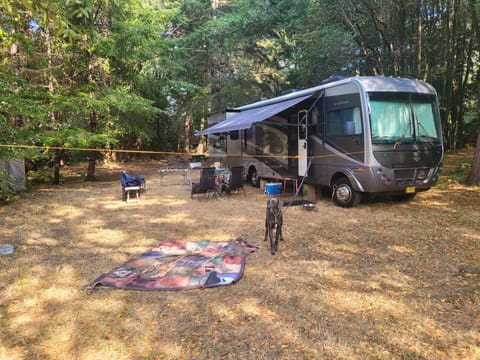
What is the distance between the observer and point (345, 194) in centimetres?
711

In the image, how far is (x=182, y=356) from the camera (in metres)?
2.28

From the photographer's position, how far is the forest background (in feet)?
30.3

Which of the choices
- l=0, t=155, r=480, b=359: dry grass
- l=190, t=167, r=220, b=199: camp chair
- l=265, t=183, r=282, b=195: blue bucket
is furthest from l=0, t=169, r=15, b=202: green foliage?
l=265, t=183, r=282, b=195: blue bucket

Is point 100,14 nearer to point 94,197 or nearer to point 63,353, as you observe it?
point 94,197

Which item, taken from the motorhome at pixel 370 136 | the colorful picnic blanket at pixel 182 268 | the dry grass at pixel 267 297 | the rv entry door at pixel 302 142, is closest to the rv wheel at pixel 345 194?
the motorhome at pixel 370 136

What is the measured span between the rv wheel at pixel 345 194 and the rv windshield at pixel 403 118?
3.82 ft

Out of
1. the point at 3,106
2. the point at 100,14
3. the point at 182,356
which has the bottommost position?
the point at 182,356

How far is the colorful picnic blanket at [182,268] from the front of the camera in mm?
3359

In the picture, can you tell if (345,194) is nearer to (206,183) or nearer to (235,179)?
(235,179)

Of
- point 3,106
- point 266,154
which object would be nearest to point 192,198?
point 266,154

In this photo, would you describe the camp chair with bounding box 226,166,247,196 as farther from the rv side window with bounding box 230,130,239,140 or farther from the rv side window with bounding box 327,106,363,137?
the rv side window with bounding box 230,130,239,140

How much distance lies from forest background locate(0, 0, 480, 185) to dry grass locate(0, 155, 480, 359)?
310 cm

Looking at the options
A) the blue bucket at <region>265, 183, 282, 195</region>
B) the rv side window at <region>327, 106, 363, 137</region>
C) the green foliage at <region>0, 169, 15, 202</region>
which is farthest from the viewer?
the blue bucket at <region>265, 183, 282, 195</region>

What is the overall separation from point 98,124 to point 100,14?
397 centimetres
